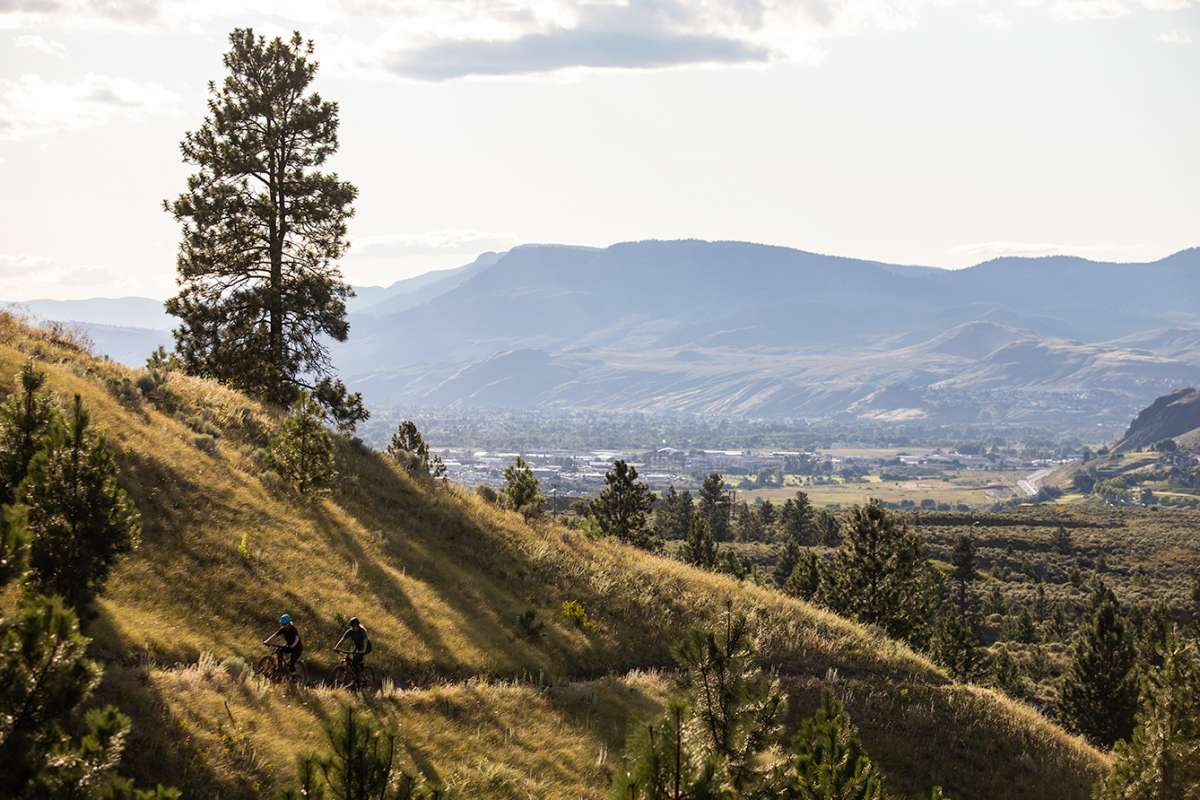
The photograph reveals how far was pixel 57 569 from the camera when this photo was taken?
1617cm

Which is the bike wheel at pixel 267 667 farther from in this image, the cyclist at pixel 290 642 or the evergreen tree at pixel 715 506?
the evergreen tree at pixel 715 506

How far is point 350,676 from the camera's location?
70.1ft

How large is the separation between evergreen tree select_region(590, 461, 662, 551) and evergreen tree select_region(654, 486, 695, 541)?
147 feet

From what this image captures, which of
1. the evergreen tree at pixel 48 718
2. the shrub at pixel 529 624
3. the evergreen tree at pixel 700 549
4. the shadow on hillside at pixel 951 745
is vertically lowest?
the evergreen tree at pixel 700 549

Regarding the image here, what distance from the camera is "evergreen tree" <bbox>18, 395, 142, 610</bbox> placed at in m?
15.9

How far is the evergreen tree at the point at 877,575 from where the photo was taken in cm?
5584

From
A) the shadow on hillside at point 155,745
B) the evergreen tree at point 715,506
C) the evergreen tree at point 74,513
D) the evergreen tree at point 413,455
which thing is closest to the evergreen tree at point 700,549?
the evergreen tree at point 413,455

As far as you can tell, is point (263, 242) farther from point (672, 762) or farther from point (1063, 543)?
point (1063, 543)

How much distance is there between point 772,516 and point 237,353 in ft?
412

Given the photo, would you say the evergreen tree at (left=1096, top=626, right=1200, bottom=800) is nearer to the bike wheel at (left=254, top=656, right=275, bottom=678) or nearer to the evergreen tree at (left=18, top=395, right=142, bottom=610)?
the bike wheel at (left=254, top=656, right=275, bottom=678)

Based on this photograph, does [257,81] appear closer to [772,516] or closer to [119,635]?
[119,635]

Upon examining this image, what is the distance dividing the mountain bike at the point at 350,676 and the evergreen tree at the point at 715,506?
325ft

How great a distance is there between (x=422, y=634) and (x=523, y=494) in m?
18.3

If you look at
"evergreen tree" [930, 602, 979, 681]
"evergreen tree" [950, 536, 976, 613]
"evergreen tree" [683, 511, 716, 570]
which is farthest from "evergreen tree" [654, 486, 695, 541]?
"evergreen tree" [930, 602, 979, 681]
